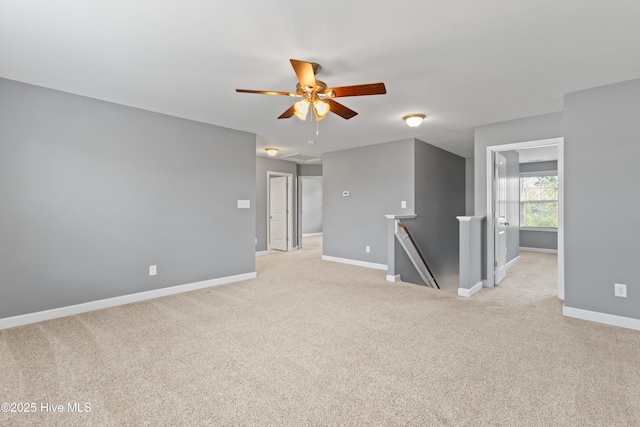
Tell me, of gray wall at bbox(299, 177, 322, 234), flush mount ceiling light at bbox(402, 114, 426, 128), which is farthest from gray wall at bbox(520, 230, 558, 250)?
gray wall at bbox(299, 177, 322, 234)

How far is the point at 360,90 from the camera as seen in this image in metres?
2.50

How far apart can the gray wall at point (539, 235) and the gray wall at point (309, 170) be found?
5.62 metres

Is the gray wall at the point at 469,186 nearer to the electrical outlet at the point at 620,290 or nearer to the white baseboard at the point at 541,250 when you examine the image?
the white baseboard at the point at 541,250

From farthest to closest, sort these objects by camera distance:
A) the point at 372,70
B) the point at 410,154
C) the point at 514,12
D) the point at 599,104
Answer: the point at 410,154 < the point at 599,104 < the point at 372,70 < the point at 514,12

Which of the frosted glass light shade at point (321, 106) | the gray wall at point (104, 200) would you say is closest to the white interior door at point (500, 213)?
the frosted glass light shade at point (321, 106)

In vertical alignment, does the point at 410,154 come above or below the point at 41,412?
above

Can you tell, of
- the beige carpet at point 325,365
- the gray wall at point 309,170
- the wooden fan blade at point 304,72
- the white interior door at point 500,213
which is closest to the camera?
the beige carpet at point 325,365

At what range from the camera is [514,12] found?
Answer: 2.01 meters

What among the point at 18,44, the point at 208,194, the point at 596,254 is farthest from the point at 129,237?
the point at 596,254

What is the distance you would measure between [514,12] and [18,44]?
3657 mm

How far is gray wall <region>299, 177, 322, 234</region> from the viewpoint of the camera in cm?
1188

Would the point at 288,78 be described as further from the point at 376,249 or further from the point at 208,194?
the point at 376,249

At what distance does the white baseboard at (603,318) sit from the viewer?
9.96ft

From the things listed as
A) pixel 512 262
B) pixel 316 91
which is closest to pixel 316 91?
pixel 316 91
